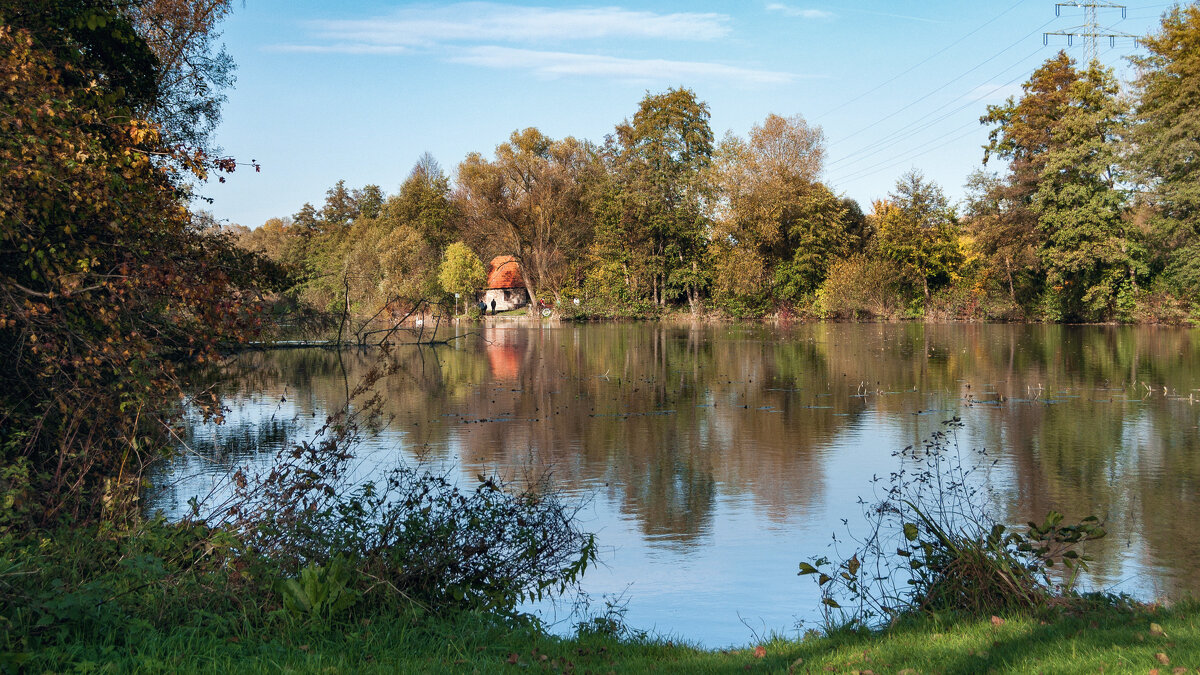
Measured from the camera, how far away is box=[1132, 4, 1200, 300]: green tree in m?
40.5

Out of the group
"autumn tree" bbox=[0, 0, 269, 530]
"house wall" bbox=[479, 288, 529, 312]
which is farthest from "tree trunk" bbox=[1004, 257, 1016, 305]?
"autumn tree" bbox=[0, 0, 269, 530]

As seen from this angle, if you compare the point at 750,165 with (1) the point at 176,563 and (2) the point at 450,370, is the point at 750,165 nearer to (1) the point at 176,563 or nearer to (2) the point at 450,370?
(2) the point at 450,370

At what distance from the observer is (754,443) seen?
52.5 ft

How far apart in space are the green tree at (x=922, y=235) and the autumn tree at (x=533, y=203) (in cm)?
2313

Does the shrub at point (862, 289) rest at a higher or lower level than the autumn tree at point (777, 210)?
lower

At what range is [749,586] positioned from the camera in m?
8.67

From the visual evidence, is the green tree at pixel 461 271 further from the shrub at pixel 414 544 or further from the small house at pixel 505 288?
the shrub at pixel 414 544

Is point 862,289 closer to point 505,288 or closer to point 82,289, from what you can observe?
point 505,288

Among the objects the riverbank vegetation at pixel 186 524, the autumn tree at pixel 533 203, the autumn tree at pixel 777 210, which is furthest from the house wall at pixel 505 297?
the riverbank vegetation at pixel 186 524

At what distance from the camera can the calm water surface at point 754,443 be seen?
9047 millimetres

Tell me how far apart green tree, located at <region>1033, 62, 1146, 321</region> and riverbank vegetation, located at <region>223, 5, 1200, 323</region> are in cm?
12

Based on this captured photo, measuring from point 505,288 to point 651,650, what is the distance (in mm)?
81432

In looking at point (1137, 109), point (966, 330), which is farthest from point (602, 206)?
point (1137, 109)

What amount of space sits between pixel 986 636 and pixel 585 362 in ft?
90.0
